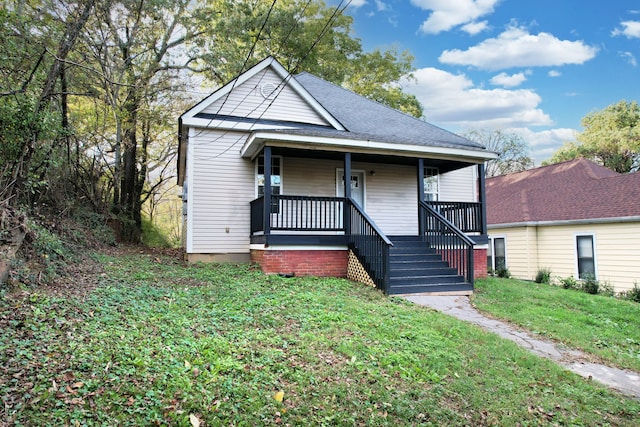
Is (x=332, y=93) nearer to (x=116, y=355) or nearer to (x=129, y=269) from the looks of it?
(x=129, y=269)

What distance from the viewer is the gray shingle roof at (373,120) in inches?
479

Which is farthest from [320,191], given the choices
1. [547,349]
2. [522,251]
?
[522,251]

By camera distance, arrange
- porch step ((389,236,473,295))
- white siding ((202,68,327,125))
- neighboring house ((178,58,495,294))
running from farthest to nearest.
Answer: white siding ((202,68,327,125))
neighboring house ((178,58,495,294))
porch step ((389,236,473,295))

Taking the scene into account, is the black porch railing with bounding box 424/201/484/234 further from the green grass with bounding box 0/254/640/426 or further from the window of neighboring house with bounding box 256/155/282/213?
the green grass with bounding box 0/254/640/426

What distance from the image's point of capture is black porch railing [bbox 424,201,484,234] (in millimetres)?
11289

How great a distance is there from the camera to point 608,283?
13.1 meters

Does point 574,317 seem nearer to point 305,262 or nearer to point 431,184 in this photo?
point 305,262

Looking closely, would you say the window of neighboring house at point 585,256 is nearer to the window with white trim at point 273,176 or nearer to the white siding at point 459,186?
the white siding at point 459,186

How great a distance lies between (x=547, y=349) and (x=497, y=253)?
11.7 m

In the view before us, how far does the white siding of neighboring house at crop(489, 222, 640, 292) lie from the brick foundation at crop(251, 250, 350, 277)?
9.24 metres

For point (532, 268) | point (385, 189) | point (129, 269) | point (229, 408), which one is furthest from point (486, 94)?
point (229, 408)

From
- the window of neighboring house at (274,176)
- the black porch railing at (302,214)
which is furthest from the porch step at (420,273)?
the window of neighboring house at (274,176)

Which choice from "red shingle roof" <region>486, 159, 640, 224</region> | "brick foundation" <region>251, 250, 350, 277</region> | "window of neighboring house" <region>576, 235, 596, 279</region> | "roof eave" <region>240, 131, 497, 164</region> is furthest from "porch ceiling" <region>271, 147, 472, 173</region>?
"window of neighboring house" <region>576, 235, 596, 279</region>

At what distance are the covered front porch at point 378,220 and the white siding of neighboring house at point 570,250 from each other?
476 centimetres
